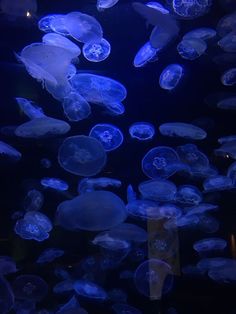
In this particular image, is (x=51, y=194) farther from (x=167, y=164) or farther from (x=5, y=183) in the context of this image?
(x=167, y=164)

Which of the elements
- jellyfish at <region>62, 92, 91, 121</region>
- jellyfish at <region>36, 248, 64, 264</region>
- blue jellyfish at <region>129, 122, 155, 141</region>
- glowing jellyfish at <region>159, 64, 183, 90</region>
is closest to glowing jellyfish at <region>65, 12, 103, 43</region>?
jellyfish at <region>62, 92, 91, 121</region>

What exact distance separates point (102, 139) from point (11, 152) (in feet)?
3.33

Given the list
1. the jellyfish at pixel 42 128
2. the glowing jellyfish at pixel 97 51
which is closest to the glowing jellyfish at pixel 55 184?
the jellyfish at pixel 42 128

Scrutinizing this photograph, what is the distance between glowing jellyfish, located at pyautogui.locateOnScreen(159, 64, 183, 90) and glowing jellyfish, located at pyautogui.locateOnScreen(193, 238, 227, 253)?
71.4 inches

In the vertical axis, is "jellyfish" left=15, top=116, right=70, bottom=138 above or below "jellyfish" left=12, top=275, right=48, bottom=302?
above

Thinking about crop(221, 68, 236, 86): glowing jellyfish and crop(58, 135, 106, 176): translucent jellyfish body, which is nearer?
crop(58, 135, 106, 176): translucent jellyfish body

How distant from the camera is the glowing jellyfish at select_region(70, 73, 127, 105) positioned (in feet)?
13.6

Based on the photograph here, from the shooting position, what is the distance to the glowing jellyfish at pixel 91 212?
4.06m

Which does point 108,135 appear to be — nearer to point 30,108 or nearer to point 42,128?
point 42,128

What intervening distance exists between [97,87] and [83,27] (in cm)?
64

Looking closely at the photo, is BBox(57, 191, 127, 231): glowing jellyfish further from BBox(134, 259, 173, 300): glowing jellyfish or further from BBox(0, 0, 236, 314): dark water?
BBox(134, 259, 173, 300): glowing jellyfish

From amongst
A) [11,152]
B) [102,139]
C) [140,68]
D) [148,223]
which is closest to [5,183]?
[11,152]

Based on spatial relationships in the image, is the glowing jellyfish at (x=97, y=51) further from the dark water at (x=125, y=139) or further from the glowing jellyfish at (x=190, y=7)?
the glowing jellyfish at (x=190, y=7)

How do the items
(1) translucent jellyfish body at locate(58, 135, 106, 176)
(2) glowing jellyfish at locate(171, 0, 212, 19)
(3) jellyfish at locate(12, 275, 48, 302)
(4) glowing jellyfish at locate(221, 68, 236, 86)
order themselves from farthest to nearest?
(4) glowing jellyfish at locate(221, 68, 236, 86)
(1) translucent jellyfish body at locate(58, 135, 106, 176)
(2) glowing jellyfish at locate(171, 0, 212, 19)
(3) jellyfish at locate(12, 275, 48, 302)
